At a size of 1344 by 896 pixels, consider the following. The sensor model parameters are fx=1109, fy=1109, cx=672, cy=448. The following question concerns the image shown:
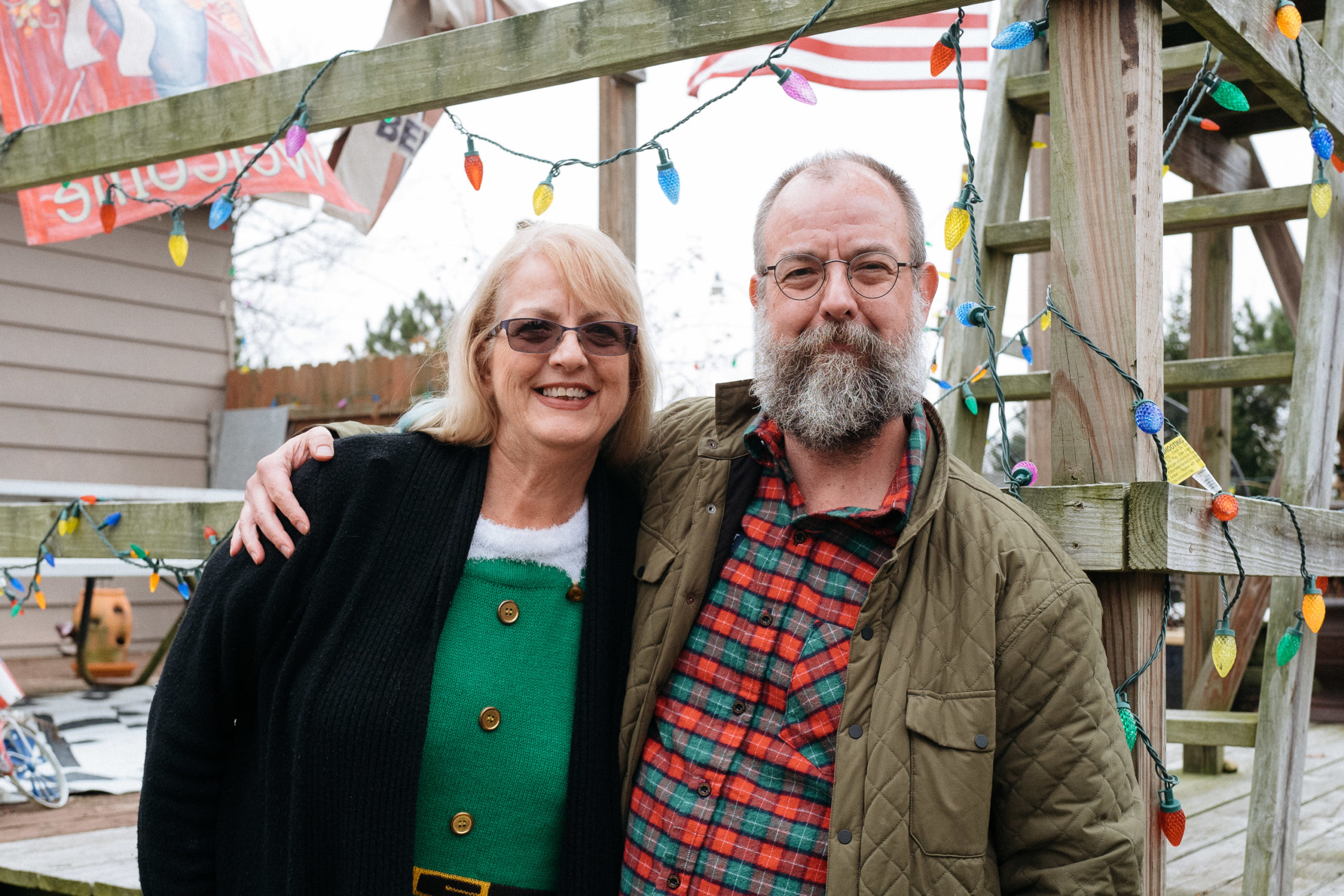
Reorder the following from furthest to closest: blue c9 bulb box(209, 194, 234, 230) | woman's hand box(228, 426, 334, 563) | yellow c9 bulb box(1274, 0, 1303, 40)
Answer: blue c9 bulb box(209, 194, 234, 230), yellow c9 bulb box(1274, 0, 1303, 40), woman's hand box(228, 426, 334, 563)

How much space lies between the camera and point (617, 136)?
3705mm

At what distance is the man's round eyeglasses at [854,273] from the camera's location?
6.12ft

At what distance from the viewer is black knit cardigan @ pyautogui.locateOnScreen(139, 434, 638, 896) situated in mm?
1694

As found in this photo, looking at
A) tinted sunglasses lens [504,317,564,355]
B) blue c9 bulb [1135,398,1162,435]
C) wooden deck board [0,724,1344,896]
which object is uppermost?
tinted sunglasses lens [504,317,564,355]

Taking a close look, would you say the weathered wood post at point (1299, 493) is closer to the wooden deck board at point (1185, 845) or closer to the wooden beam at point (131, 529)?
the wooden deck board at point (1185, 845)

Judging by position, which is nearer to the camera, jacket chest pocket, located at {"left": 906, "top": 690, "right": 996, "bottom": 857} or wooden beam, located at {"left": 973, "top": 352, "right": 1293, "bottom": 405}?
jacket chest pocket, located at {"left": 906, "top": 690, "right": 996, "bottom": 857}

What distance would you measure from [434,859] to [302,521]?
57cm

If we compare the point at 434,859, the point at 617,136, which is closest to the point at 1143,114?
the point at 434,859

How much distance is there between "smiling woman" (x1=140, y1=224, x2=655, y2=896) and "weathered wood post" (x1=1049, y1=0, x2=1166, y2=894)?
2.40ft

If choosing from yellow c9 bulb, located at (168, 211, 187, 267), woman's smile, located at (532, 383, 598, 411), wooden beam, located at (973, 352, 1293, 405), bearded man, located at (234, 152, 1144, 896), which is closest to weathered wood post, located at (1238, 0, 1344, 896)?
wooden beam, located at (973, 352, 1293, 405)

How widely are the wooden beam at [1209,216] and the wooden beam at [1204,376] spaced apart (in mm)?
352

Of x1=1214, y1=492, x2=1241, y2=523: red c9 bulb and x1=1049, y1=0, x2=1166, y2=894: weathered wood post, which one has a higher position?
x1=1049, y1=0, x2=1166, y2=894: weathered wood post

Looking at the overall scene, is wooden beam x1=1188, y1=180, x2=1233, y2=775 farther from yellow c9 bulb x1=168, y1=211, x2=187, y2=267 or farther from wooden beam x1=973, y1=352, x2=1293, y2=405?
yellow c9 bulb x1=168, y1=211, x2=187, y2=267

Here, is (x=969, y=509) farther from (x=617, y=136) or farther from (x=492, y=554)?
(x=617, y=136)
